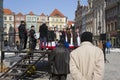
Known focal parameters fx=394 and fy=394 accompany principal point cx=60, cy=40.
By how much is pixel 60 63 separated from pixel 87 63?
7047mm

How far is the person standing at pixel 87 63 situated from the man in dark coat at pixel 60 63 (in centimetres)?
683

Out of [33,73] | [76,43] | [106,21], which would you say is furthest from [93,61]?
[106,21]

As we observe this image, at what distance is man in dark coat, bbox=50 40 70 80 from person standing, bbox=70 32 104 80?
6830 millimetres

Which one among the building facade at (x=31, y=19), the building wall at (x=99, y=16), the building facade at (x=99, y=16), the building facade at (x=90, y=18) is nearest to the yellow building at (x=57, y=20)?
the building facade at (x=31, y=19)

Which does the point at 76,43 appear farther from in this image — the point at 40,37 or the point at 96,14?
the point at 96,14

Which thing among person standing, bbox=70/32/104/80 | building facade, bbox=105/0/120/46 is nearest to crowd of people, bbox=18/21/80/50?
person standing, bbox=70/32/104/80

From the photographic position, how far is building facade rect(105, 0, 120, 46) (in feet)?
311

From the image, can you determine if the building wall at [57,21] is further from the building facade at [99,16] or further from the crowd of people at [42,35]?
the crowd of people at [42,35]

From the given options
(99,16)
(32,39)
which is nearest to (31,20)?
(99,16)

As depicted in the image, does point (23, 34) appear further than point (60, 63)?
Yes

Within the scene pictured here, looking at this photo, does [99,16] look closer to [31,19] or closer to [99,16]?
[99,16]

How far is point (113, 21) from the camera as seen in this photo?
3937 inches

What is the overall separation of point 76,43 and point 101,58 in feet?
57.2

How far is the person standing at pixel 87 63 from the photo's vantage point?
668 cm
